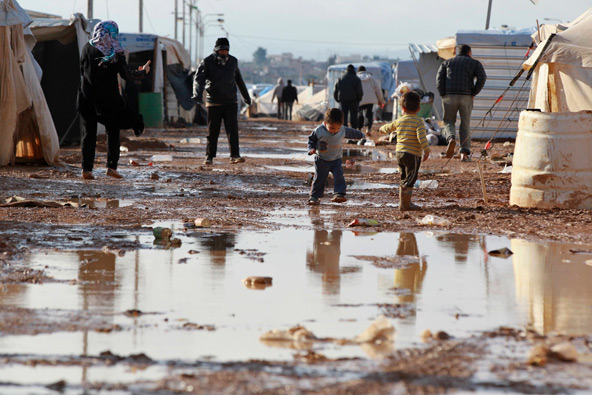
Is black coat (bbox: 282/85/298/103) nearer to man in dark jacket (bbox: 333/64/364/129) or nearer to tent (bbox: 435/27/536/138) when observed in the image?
tent (bbox: 435/27/536/138)

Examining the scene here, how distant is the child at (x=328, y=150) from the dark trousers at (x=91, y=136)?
9.88 feet

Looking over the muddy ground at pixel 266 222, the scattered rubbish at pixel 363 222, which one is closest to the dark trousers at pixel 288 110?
the muddy ground at pixel 266 222

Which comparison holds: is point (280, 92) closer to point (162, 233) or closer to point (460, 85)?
point (460, 85)

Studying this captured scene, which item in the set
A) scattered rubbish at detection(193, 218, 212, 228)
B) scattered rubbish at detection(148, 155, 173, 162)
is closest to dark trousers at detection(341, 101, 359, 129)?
scattered rubbish at detection(148, 155, 173, 162)

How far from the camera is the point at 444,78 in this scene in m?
15.8

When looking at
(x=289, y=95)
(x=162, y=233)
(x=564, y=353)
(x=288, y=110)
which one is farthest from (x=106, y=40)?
(x=288, y=110)

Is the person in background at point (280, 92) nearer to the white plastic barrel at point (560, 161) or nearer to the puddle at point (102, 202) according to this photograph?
the puddle at point (102, 202)

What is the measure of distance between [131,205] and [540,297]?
4670 millimetres

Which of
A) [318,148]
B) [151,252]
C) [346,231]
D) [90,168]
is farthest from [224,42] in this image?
[151,252]

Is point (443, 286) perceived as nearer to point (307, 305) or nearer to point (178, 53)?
point (307, 305)

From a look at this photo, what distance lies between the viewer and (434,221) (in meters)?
7.68

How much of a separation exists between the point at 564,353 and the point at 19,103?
10201 mm

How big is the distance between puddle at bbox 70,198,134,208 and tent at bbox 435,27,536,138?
14137mm

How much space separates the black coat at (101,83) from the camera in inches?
422
